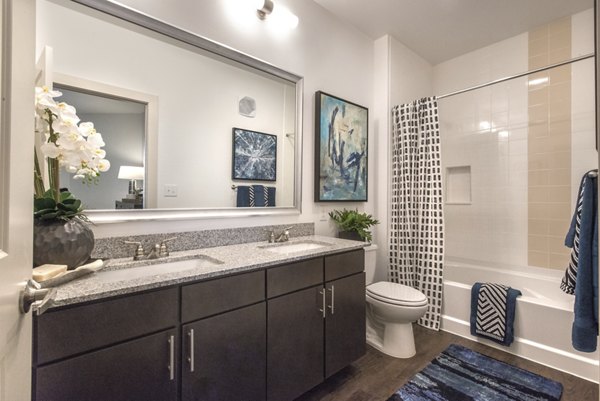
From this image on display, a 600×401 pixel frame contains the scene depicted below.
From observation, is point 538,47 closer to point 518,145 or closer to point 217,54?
point 518,145

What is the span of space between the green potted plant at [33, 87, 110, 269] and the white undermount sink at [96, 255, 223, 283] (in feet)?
0.49

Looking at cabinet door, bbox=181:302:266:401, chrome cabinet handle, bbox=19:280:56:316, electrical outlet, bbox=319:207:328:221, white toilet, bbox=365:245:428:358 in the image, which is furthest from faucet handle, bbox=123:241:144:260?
white toilet, bbox=365:245:428:358

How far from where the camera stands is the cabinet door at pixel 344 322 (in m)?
1.62

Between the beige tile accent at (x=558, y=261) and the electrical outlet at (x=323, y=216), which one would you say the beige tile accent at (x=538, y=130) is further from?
the electrical outlet at (x=323, y=216)

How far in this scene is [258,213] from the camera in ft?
6.22

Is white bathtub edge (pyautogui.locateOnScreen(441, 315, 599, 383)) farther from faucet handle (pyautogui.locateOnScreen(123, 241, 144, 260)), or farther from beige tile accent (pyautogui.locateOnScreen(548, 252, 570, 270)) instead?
faucet handle (pyautogui.locateOnScreen(123, 241, 144, 260))

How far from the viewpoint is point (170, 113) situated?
157cm

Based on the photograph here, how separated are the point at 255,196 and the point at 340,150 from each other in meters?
0.87

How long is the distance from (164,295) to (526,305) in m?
2.36

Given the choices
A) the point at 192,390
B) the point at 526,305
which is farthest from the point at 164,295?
the point at 526,305

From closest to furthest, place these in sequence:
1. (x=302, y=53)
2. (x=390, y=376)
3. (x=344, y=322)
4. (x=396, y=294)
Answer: (x=344, y=322)
(x=390, y=376)
(x=396, y=294)
(x=302, y=53)

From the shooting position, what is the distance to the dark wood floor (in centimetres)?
163

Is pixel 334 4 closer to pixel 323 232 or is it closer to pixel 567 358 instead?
pixel 323 232

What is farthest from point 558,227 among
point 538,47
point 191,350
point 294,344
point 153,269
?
point 153,269
